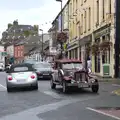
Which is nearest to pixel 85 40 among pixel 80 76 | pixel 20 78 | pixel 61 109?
pixel 20 78

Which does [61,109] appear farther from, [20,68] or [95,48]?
[95,48]

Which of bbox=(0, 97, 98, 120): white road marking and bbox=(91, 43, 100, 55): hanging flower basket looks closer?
bbox=(0, 97, 98, 120): white road marking

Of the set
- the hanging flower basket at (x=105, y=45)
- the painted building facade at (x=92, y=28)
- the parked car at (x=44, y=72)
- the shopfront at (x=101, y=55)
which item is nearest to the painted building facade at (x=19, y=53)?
the painted building facade at (x=92, y=28)

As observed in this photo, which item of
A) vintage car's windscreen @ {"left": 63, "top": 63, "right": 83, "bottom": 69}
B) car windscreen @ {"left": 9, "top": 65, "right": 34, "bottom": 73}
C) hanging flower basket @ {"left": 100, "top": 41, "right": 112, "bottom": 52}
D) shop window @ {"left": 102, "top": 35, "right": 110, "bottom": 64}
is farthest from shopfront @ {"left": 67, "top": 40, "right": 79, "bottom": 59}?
vintage car's windscreen @ {"left": 63, "top": 63, "right": 83, "bottom": 69}

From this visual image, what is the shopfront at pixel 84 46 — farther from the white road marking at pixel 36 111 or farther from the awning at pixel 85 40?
the white road marking at pixel 36 111

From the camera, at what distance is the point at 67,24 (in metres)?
56.6

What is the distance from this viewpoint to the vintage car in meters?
18.2

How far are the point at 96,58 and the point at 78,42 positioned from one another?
9121 millimetres

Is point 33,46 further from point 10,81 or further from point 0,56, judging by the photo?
point 10,81

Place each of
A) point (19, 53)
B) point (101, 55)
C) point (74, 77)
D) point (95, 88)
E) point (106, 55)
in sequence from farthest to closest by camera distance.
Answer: point (19, 53) < point (101, 55) < point (106, 55) < point (95, 88) < point (74, 77)

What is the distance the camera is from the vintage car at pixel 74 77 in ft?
59.9

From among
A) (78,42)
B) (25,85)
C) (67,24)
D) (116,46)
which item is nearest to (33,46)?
(67,24)

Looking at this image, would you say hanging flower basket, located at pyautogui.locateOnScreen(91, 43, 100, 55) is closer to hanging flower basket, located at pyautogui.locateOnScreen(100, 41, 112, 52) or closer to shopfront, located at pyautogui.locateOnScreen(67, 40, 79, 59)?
hanging flower basket, located at pyautogui.locateOnScreen(100, 41, 112, 52)

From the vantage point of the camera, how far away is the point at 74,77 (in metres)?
18.4
